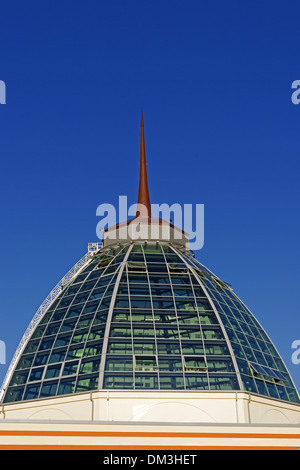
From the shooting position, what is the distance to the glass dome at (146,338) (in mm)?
43719

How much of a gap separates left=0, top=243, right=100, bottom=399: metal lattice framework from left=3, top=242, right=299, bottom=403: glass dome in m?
0.64

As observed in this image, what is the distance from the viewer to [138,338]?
4516 cm

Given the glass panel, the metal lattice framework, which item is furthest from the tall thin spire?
the glass panel

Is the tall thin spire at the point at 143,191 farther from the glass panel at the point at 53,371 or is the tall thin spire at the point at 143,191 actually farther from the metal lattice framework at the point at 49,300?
the glass panel at the point at 53,371

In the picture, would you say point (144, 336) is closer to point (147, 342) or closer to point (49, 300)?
point (147, 342)

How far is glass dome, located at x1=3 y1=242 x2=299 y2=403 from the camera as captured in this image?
4372cm

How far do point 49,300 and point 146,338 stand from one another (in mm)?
11223

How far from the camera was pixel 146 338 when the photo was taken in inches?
1783

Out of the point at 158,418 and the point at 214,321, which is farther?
the point at 214,321

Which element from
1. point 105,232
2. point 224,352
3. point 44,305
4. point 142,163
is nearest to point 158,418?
point 224,352

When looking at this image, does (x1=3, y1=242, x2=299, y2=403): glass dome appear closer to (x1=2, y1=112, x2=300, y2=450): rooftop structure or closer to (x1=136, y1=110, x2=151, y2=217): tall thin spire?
(x1=2, y1=112, x2=300, y2=450): rooftop structure
